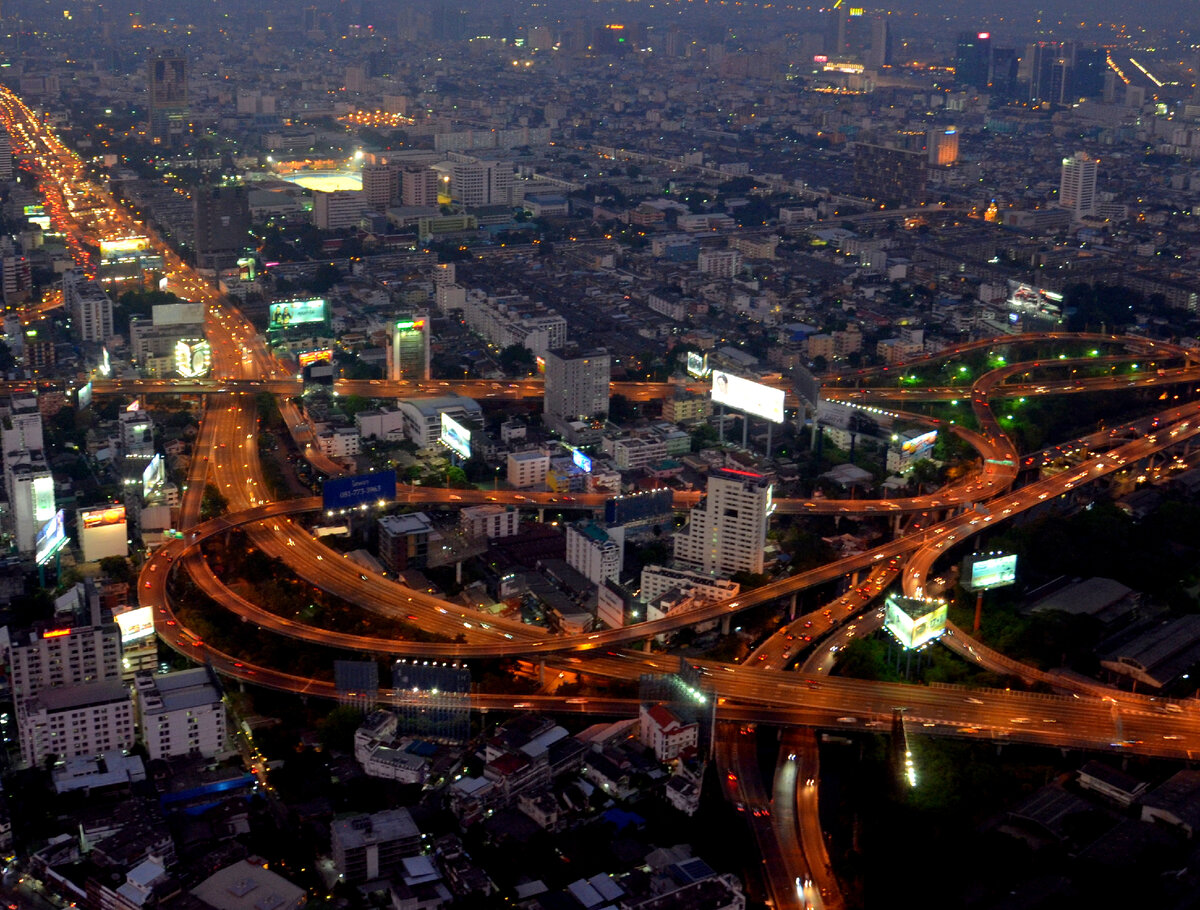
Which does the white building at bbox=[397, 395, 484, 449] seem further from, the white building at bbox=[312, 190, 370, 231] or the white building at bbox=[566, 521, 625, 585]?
the white building at bbox=[312, 190, 370, 231]

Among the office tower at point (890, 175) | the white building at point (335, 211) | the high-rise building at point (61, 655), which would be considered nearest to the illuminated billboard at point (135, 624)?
the high-rise building at point (61, 655)

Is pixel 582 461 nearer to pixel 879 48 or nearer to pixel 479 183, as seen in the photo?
pixel 479 183

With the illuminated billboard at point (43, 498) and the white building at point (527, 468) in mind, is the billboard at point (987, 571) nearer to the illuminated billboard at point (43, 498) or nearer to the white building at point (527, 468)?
the white building at point (527, 468)

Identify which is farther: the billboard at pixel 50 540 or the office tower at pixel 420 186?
the office tower at pixel 420 186

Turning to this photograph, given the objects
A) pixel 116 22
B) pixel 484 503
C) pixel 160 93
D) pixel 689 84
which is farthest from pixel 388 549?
pixel 116 22

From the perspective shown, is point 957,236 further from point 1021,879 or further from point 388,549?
point 1021,879
